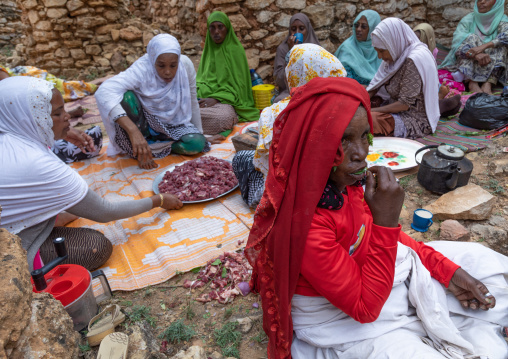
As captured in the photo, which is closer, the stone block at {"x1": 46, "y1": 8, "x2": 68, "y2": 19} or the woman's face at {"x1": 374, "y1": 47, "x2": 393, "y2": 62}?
the woman's face at {"x1": 374, "y1": 47, "x2": 393, "y2": 62}

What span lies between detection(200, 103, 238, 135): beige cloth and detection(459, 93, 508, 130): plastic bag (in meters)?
3.30

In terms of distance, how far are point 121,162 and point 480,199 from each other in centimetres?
394

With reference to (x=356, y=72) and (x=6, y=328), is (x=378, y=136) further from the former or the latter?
(x=6, y=328)

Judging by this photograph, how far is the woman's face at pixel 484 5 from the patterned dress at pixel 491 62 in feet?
1.20

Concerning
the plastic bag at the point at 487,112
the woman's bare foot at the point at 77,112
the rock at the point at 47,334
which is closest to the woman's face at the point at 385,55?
the plastic bag at the point at 487,112

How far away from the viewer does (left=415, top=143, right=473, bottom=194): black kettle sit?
9.89 feet

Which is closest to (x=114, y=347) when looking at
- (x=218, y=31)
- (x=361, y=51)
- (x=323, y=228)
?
(x=323, y=228)

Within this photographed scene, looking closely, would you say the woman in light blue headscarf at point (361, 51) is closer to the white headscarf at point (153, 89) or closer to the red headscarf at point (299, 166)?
the white headscarf at point (153, 89)

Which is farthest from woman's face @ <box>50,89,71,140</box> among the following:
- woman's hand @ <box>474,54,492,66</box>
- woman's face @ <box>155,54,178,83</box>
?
woman's hand @ <box>474,54,492,66</box>

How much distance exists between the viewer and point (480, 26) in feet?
20.1

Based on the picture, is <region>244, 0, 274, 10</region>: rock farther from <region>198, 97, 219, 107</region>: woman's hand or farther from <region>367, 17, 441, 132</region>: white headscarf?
<region>367, 17, 441, 132</region>: white headscarf

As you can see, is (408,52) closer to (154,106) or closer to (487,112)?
(487,112)

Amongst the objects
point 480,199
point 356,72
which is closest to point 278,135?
point 480,199

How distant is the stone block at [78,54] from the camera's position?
812cm
